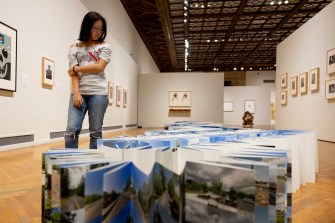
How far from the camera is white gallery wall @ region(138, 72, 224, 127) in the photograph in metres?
14.1

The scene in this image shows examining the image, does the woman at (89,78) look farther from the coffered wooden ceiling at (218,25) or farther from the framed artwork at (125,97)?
the framed artwork at (125,97)

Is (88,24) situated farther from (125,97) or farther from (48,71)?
(125,97)

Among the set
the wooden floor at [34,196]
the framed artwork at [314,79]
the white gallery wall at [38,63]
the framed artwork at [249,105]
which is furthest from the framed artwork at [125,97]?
the framed artwork at [249,105]

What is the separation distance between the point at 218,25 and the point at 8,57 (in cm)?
1000

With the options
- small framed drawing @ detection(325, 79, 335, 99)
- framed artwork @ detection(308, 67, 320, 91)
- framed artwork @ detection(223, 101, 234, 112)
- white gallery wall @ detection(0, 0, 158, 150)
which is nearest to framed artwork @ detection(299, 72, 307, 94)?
framed artwork @ detection(308, 67, 320, 91)

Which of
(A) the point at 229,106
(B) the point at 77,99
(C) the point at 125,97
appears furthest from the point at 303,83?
(A) the point at 229,106

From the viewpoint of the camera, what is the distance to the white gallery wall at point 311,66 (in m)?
6.95

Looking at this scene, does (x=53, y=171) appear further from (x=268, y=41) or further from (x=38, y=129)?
(x=268, y=41)

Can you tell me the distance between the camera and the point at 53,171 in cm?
84

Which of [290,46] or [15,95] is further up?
[290,46]

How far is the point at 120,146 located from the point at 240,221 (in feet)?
2.06

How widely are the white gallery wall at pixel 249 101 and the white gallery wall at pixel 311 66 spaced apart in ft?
31.9

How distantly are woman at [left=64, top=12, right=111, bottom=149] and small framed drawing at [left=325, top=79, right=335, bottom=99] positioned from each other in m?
6.34

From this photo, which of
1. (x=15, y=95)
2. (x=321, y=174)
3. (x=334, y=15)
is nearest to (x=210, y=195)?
(x=321, y=174)
